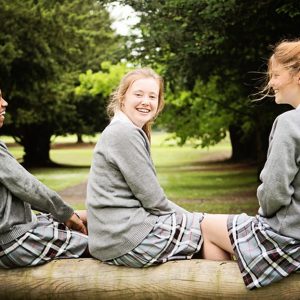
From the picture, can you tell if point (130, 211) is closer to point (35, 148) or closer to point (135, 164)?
point (135, 164)

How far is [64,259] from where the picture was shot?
3764 millimetres

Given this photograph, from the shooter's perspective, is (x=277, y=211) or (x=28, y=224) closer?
(x=277, y=211)

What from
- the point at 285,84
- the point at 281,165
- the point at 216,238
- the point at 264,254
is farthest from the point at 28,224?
the point at 285,84

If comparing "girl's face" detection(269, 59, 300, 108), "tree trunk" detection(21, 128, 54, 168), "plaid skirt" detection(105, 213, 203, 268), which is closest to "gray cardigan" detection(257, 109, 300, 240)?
"girl's face" detection(269, 59, 300, 108)

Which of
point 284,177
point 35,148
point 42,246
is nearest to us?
point 284,177

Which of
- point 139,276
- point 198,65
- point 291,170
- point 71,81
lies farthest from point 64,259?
point 71,81

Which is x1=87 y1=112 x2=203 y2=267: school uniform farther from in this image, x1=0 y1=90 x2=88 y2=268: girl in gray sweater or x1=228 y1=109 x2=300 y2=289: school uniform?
x1=228 y1=109 x2=300 y2=289: school uniform

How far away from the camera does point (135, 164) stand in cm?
351

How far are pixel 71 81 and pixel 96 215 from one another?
27.1 m

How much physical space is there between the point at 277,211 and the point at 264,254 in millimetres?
252

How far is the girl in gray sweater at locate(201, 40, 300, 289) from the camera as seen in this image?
10.2 ft

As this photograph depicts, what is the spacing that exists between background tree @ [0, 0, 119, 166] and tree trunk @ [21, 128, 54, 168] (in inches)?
63.6

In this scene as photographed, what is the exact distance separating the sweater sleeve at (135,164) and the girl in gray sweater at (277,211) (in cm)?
44

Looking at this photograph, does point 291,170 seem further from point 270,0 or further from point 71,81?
point 71,81
